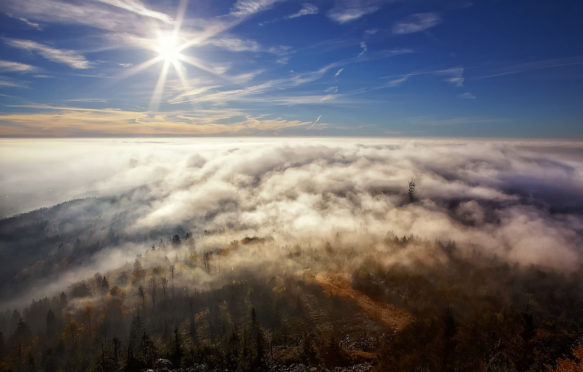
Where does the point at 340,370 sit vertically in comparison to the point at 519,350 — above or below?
above

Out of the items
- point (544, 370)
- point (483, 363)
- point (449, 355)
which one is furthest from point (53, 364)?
point (544, 370)

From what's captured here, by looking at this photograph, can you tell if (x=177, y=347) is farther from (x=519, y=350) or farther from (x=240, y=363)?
(x=519, y=350)

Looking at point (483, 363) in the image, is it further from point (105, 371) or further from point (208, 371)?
point (105, 371)

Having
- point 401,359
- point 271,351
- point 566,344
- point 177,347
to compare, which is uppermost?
point 177,347

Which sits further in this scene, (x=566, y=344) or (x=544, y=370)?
(x=566, y=344)

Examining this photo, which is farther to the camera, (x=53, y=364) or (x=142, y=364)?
(x=53, y=364)

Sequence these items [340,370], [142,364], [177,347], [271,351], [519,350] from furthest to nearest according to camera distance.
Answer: [519,350], [271,351], [340,370], [177,347], [142,364]

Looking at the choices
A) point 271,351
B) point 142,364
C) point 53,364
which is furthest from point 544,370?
point 53,364

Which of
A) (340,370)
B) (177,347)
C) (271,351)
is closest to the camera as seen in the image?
(177,347)

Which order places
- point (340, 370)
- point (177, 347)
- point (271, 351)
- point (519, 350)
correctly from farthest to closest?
1. point (519, 350)
2. point (271, 351)
3. point (340, 370)
4. point (177, 347)
